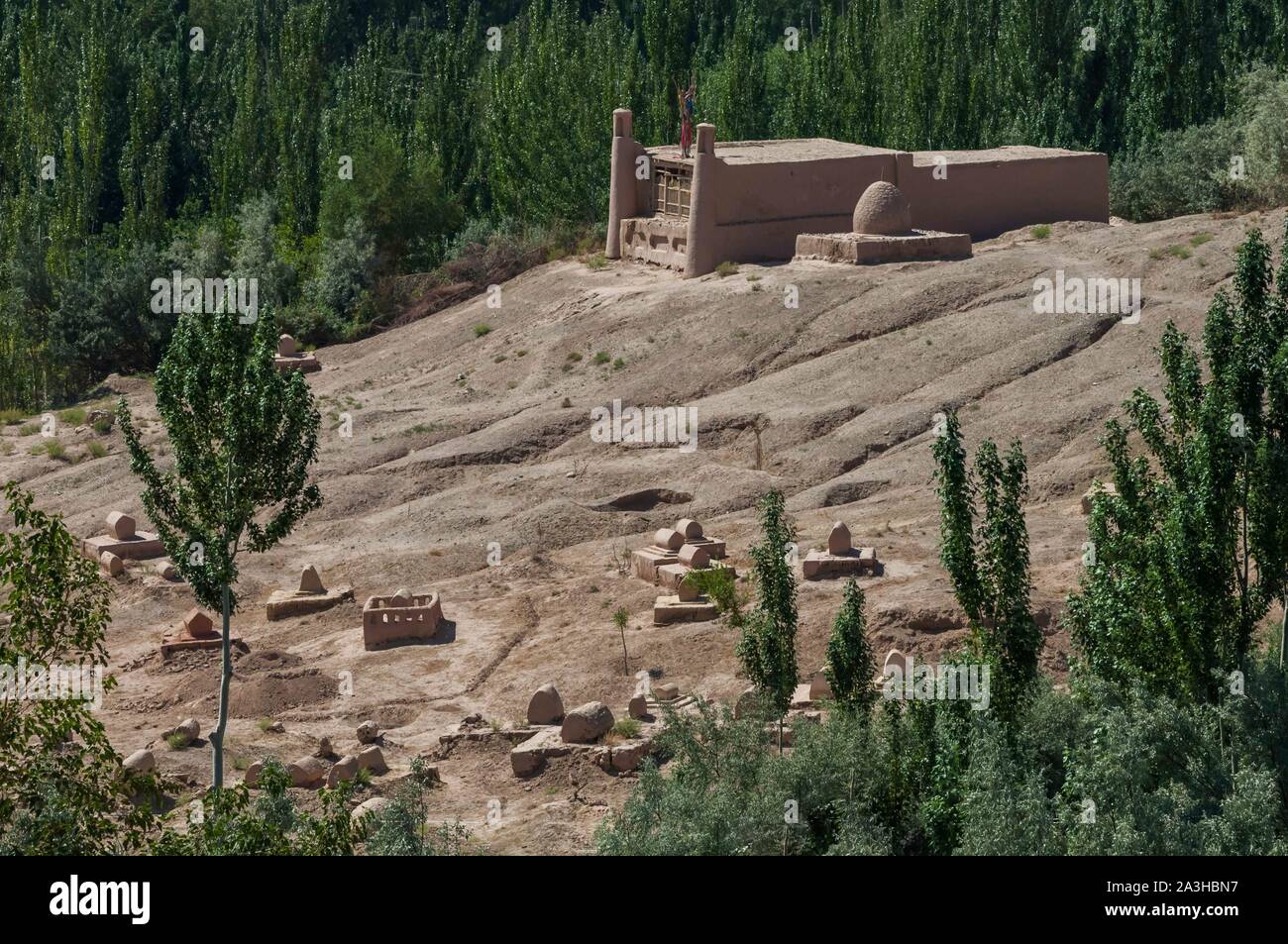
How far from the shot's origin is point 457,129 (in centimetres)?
4862

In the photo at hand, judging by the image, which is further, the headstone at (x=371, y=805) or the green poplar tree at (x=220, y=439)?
the green poplar tree at (x=220, y=439)

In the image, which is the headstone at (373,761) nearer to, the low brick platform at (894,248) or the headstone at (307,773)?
the headstone at (307,773)

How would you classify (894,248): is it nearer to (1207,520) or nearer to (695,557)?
(695,557)

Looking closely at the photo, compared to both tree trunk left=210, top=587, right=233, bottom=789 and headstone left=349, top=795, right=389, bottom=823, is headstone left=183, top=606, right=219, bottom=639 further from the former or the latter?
headstone left=349, top=795, right=389, bottom=823

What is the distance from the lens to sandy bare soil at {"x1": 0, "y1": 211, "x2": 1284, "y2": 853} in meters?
18.3

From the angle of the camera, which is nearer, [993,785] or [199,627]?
[993,785]

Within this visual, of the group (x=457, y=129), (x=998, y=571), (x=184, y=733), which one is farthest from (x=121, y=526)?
(x=457, y=129)

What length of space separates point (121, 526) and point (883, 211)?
14756 mm

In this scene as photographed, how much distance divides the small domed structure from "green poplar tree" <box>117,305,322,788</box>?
19347 mm

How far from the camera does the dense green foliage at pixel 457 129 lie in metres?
39.7

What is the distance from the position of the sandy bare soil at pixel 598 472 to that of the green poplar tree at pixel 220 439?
92.3 inches

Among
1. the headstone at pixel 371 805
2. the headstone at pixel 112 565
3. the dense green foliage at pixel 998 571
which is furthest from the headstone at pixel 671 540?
the dense green foliage at pixel 998 571
